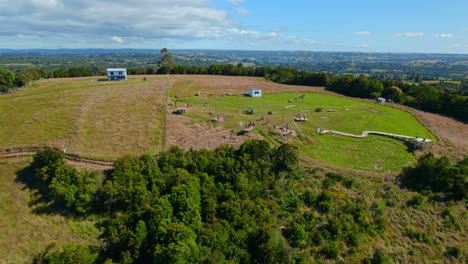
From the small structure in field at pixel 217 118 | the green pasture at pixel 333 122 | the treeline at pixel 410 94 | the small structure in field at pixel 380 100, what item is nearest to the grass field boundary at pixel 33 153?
the green pasture at pixel 333 122

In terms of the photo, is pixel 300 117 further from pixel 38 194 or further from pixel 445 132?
pixel 38 194

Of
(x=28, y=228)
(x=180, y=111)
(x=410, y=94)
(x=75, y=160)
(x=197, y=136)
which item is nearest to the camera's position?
(x=28, y=228)

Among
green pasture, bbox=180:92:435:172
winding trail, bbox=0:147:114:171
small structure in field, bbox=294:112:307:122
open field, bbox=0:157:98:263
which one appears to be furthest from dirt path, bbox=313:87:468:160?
open field, bbox=0:157:98:263

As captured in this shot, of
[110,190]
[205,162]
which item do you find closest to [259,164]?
[205,162]

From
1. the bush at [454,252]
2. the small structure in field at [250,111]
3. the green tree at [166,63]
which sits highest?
the green tree at [166,63]

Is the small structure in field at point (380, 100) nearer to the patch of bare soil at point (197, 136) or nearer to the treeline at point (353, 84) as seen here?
the treeline at point (353, 84)

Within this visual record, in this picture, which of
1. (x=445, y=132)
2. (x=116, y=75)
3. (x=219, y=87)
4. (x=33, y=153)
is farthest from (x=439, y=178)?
(x=116, y=75)

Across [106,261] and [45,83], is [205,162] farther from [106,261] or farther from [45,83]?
[45,83]
